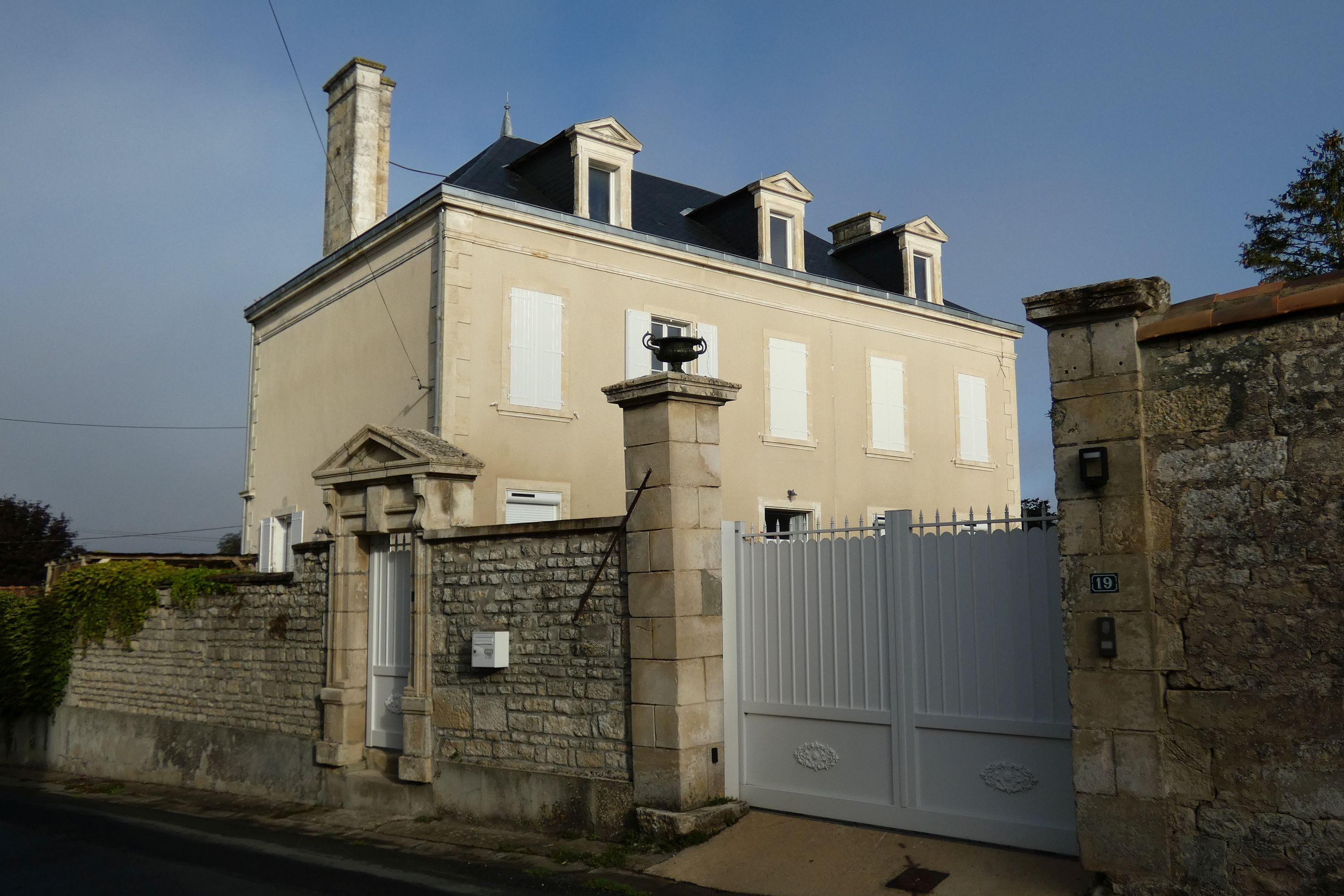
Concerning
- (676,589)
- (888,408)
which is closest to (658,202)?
(888,408)

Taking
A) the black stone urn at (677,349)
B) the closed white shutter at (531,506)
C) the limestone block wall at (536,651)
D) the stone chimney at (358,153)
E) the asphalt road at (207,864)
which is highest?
the stone chimney at (358,153)

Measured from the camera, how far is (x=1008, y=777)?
18.6 ft

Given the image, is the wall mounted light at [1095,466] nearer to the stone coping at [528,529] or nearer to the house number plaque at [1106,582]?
the house number plaque at [1106,582]

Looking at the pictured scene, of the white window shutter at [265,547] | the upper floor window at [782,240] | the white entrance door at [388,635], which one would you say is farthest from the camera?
the upper floor window at [782,240]

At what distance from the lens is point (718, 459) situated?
6980mm

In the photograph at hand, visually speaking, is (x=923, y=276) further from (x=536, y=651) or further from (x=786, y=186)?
(x=536, y=651)

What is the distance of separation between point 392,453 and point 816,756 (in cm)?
457

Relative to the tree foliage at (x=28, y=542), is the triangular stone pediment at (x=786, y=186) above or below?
above

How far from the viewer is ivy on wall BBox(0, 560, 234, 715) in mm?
12578

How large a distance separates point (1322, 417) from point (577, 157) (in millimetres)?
9702

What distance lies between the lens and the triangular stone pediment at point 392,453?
8.71 meters

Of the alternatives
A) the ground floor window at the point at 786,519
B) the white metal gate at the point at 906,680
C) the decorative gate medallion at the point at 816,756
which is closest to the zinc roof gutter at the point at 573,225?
the ground floor window at the point at 786,519

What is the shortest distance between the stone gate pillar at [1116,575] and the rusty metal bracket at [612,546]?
9.18 feet

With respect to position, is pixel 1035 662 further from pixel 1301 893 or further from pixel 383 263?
pixel 383 263
